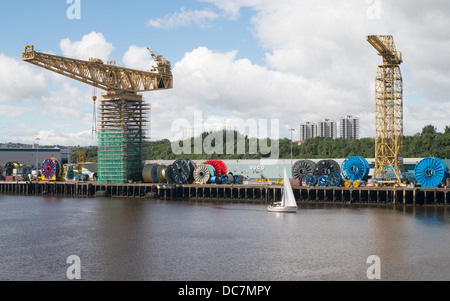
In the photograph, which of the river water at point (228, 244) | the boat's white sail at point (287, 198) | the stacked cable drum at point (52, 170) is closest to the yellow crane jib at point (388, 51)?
the river water at point (228, 244)

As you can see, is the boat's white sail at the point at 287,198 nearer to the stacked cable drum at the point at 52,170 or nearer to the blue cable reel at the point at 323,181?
the blue cable reel at the point at 323,181

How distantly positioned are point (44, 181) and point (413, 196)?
63.5 m

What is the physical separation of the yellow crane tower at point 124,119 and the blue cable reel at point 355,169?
32.2 m

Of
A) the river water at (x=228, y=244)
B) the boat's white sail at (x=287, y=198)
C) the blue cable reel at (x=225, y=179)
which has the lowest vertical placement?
the river water at (x=228, y=244)

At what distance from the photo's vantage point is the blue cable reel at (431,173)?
197 feet

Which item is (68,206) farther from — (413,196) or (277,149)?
(277,149)

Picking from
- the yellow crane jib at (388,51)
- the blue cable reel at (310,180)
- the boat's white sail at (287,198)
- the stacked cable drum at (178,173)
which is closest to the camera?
the boat's white sail at (287,198)

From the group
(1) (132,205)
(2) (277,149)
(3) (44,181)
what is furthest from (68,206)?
(2) (277,149)

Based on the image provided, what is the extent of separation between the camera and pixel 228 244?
36.5 metres

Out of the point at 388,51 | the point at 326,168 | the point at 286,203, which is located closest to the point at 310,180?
the point at 326,168

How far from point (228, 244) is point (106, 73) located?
4944cm

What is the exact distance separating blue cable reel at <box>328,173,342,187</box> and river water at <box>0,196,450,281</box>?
30.9 feet

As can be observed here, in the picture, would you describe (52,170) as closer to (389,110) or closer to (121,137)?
(121,137)
